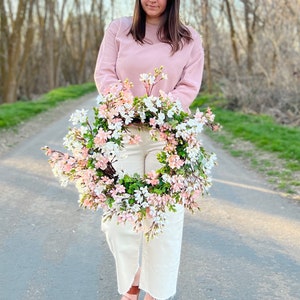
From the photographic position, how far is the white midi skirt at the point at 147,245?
281 cm

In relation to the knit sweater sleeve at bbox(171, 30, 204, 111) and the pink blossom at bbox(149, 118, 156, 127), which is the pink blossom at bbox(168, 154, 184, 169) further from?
the knit sweater sleeve at bbox(171, 30, 204, 111)

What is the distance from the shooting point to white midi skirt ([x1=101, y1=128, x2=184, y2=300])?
2.81 m

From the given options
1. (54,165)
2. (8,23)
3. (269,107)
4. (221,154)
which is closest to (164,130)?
(54,165)

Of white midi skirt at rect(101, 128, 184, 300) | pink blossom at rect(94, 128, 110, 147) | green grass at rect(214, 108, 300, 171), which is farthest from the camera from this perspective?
green grass at rect(214, 108, 300, 171)

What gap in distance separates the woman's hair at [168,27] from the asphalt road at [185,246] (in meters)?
1.71

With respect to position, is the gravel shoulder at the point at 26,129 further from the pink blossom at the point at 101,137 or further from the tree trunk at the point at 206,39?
the pink blossom at the point at 101,137

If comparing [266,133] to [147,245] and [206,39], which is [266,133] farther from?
[206,39]

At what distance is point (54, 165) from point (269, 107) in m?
11.5

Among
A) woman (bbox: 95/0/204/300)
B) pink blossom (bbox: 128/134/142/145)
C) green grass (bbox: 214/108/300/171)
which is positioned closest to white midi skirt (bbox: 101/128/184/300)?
woman (bbox: 95/0/204/300)

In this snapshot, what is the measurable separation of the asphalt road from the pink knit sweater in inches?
56.2

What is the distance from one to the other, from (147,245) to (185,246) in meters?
1.32

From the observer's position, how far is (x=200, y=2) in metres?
17.7

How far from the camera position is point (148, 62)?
111 inches

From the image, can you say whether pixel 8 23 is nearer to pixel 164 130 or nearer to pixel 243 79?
pixel 243 79
